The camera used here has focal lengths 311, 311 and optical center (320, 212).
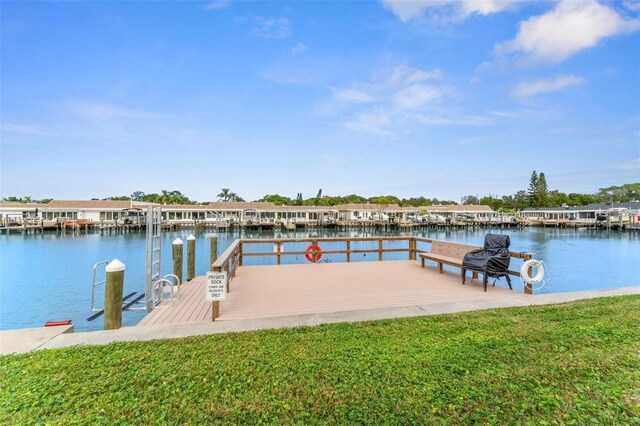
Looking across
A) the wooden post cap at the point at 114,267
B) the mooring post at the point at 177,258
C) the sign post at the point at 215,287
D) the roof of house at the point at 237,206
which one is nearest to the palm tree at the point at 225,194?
the roof of house at the point at 237,206

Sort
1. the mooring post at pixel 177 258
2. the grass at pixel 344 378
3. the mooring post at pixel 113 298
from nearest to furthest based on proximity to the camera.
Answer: the grass at pixel 344 378 → the mooring post at pixel 113 298 → the mooring post at pixel 177 258

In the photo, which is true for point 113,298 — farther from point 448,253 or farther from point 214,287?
point 448,253

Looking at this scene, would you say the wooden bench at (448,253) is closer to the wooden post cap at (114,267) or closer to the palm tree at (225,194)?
the wooden post cap at (114,267)

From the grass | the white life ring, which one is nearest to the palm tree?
the white life ring

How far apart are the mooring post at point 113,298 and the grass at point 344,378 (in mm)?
1056

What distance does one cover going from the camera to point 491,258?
553cm

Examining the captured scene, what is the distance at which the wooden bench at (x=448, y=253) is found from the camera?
6.37 meters

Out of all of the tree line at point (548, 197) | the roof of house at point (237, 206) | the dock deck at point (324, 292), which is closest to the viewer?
the dock deck at point (324, 292)

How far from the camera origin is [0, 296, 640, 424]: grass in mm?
1931

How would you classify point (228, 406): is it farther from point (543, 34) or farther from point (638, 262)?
point (638, 262)

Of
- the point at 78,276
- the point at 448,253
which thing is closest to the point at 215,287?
the point at 448,253

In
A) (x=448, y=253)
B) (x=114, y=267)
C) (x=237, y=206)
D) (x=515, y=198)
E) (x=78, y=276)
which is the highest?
(x=515, y=198)

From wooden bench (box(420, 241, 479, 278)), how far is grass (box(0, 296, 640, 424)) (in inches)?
119

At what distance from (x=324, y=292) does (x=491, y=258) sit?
3.03m
